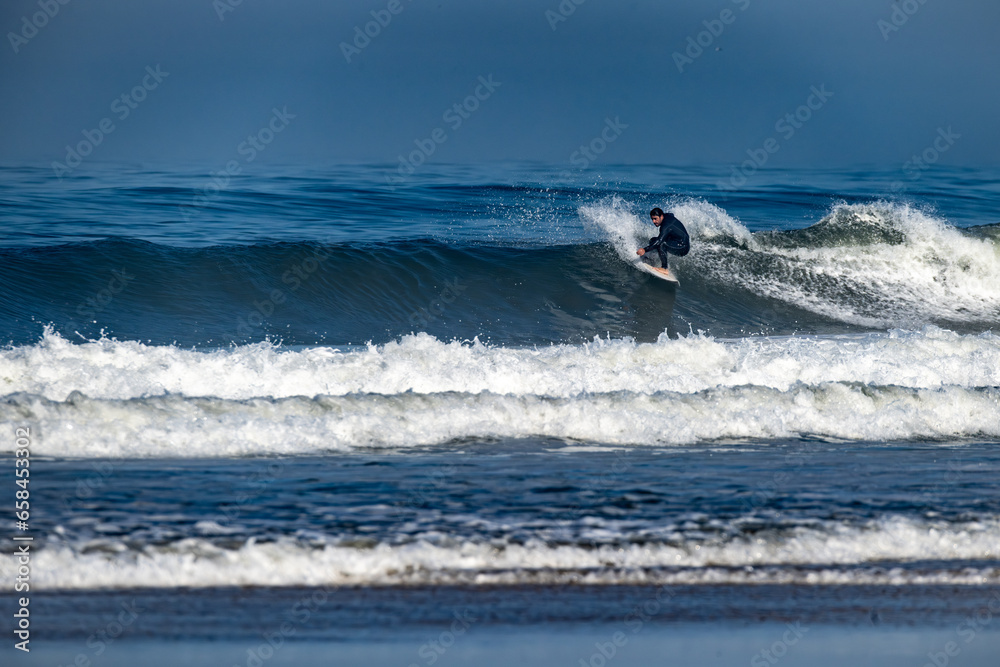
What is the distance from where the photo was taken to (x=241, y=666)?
4.10 meters

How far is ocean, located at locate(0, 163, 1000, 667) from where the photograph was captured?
4543 mm

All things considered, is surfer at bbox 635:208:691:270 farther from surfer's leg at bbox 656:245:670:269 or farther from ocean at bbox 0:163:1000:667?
ocean at bbox 0:163:1000:667

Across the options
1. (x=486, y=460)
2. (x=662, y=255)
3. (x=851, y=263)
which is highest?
(x=851, y=263)

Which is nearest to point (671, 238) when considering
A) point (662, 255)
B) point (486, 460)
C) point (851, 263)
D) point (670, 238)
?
point (670, 238)

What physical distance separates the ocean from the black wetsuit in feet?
2.87

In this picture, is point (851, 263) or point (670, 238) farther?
point (851, 263)

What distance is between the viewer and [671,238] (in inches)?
628

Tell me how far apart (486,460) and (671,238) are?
951 cm

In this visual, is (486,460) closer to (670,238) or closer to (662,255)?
(670,238)

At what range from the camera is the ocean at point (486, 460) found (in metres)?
4.54

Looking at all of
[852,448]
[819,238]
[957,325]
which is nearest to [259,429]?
[852,448]

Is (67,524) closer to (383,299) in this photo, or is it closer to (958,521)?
(958,521)

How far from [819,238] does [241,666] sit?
686 inches

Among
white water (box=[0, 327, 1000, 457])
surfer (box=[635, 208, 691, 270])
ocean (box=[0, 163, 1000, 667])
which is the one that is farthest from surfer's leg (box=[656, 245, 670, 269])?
white water (box=[0, 327, 1000, 457])
